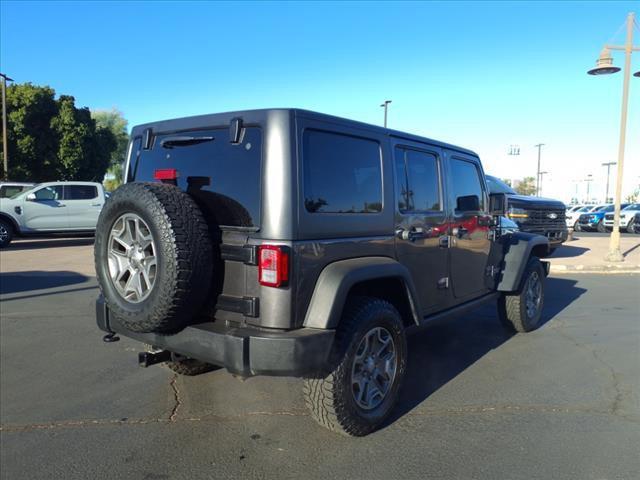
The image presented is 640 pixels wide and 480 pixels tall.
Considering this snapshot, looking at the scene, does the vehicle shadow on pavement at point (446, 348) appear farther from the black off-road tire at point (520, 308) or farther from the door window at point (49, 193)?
the door window at point (49, 193)

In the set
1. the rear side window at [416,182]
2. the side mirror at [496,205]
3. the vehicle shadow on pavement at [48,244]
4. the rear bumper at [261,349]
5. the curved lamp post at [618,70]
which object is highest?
the curved lamp post at [618,70]

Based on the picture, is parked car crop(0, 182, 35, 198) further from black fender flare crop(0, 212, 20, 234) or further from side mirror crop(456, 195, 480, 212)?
side mirror crop(456, 195, 480, 212)

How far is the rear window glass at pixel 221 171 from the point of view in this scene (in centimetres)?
292

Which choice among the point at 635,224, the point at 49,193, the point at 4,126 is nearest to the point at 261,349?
the point at 49,193

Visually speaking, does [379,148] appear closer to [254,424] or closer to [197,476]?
[254,424]

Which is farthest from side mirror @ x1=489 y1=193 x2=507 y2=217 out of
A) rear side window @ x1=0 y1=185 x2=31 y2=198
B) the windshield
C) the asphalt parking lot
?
rear side window @ x1=0 y1=185 x2=31 y2=198

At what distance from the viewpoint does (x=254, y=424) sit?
3.39 metres

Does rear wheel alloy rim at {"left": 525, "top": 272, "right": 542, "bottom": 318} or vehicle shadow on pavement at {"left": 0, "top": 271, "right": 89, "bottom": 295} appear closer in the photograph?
rear wheel alloy rim at {"left": 525, "top": 272, "right": 542, "bottom": 318}

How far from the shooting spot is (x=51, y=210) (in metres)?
14.5

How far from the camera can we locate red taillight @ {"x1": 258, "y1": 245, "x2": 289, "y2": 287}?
107 inches

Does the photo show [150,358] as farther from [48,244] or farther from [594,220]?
[594,220]

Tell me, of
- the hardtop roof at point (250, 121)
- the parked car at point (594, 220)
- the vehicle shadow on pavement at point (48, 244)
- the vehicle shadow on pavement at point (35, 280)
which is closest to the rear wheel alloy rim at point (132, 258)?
the hardtop roof at point (250, 121)

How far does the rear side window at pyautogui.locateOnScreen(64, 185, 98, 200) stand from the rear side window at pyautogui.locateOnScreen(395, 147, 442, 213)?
44.2 feet

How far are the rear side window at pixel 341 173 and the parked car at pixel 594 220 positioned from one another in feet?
93.2
